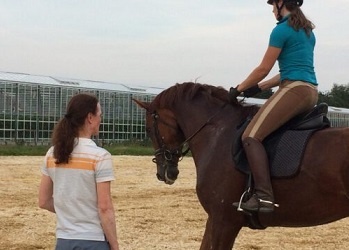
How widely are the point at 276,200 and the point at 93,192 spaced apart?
2020 mm

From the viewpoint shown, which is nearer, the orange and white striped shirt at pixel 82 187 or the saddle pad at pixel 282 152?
the orange and white striped shirt at pixel 82 187

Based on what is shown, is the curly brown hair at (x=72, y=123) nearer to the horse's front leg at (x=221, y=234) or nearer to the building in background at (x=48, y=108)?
the horse's front leg at (x=221, y=234)

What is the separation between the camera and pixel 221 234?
517cm

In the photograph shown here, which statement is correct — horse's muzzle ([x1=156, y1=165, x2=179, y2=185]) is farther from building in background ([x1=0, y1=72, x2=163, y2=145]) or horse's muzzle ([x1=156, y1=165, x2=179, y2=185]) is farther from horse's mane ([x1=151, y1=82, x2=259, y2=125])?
building in background ([x1=0, y1=72, x2=163, y2=145])

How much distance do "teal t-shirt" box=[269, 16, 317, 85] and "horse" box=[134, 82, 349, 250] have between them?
52 centimetres

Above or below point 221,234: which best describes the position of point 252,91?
above

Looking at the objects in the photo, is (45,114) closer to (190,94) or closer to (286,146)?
(190,94)

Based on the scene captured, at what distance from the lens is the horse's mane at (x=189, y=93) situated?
5824 mm

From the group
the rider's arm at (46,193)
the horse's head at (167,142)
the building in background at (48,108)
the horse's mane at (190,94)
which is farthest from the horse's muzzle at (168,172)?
the building in background at (48,108)

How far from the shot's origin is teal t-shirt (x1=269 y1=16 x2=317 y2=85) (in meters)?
5.17

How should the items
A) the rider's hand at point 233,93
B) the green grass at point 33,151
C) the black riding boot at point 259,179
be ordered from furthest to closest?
the green grass at point 33,151, the rider's hand at point 233,93, the black riding boot at point 259,179

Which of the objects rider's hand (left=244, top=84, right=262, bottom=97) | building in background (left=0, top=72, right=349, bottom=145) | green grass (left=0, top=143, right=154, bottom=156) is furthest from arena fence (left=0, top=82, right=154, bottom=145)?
rider's hand (left=244, top=84, right=262, bottom=97)

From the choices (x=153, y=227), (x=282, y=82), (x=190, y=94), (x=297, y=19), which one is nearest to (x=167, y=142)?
(x=190, y=94)

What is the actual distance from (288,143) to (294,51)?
0.81 meters
